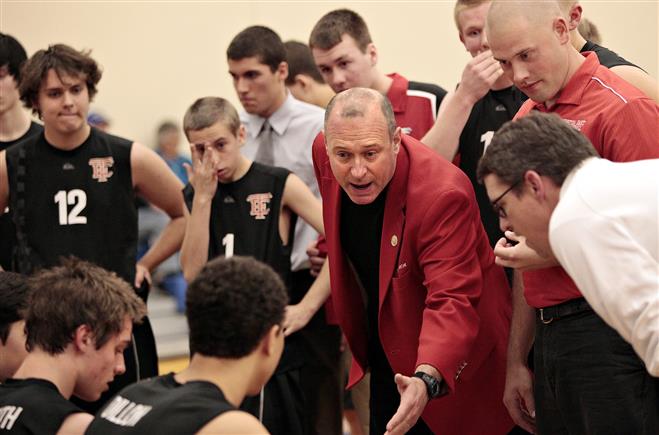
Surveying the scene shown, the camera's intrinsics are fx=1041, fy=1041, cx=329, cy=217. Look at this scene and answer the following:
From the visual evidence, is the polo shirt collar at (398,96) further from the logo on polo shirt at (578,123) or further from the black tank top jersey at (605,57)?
the logo on polo shirt at (578,123)

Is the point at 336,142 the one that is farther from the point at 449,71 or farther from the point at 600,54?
the point at 449,71

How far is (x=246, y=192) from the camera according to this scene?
4.87m

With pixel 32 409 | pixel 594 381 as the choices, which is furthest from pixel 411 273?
pixel 32 409

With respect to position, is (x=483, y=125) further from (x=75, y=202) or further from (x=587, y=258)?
(x=587, y=258)

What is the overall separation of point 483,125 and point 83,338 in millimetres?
2102

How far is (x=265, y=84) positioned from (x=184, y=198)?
0.76 m

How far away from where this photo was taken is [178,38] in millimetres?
10008

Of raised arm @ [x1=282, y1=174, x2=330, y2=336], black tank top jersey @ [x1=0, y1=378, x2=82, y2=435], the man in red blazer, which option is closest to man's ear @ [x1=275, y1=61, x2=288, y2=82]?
raised arm @ [x1=282, y1=174, x2=330, y2=336]

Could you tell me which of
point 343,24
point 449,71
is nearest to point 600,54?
point 343,24

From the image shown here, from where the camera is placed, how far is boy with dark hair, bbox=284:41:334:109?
21.2ft

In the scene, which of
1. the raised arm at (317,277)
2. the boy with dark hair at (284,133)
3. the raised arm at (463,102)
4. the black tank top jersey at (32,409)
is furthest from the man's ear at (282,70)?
the black tank top jersey at (32,409)

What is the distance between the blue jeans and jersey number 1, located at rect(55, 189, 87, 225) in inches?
95.3

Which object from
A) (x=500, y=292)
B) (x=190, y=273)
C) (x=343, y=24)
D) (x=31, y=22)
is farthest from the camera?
(x=31, y=22)

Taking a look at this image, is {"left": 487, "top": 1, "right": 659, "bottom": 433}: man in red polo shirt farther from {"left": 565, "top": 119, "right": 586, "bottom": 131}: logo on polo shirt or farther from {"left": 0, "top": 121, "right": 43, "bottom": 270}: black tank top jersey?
{"left": 0, "top": 121, "right": 43, "bottom": 270}: black tank top jersey
